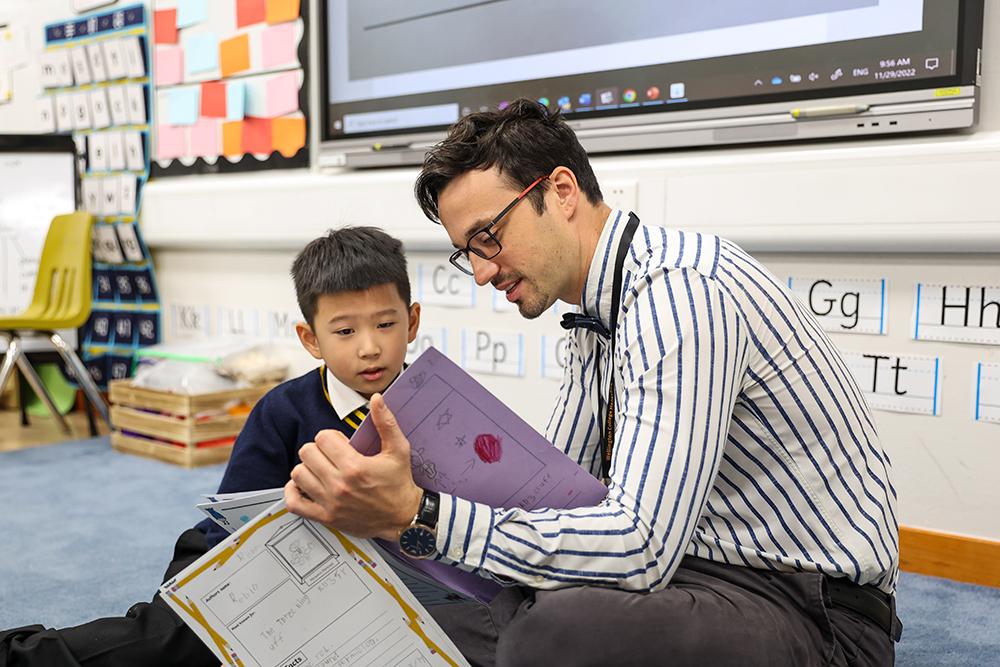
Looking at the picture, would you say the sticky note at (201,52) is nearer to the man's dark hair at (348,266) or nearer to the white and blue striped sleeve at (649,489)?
→ the man's dark hair at (348,266)

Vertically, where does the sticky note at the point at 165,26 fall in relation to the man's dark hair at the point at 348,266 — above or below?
above

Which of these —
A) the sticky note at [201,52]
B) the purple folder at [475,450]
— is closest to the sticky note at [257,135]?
the sticky note at [201,52]

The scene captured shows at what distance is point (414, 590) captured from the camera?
109 centimetres

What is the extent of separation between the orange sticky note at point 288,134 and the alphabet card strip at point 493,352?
32.7 inches

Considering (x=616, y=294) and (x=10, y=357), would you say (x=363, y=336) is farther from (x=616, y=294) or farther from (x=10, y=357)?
(x=10, y=357)

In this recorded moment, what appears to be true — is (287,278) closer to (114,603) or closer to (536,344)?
(536,344)

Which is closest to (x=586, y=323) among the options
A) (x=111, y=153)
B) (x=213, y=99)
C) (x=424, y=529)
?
(x=424, y=529)

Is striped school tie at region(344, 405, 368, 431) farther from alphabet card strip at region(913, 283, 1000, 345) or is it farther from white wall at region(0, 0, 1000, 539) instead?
alphabet card strip at region(913, 283, 1000, 345)

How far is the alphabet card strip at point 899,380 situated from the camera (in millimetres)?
1830

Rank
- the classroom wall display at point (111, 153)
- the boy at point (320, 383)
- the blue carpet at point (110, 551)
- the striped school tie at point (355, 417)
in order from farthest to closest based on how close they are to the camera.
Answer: the classroom wall display at point (111, 153)
the blue carpet at point (110, 551)
the striped school tie at point (355, 417)
the boy at point (320, 383)

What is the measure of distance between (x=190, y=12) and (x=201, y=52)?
5.7 inches

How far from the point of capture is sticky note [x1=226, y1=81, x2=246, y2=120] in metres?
3.00

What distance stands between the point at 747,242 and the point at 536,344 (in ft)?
2.11

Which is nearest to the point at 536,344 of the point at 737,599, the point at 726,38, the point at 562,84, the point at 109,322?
the point at 562,84
